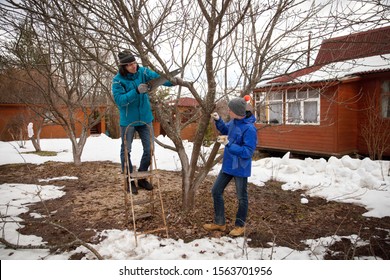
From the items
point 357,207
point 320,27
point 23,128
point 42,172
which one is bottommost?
point 357,207

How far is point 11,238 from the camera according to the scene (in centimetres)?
274

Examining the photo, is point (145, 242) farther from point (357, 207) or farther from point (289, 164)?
point (289, 164)

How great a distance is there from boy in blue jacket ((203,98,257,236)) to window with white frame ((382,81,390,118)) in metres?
7.47

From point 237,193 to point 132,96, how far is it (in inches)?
59.7

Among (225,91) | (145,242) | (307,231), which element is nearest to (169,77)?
(225,91)

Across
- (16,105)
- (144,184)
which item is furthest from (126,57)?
(16,105)

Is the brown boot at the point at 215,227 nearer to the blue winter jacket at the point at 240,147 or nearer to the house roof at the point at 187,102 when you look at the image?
the blue winter jacket at the point at 240,147

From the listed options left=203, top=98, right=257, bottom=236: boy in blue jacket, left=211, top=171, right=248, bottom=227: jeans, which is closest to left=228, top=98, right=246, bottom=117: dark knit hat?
left=203, top=98, right=257, bottom=236: boy in blue jacket

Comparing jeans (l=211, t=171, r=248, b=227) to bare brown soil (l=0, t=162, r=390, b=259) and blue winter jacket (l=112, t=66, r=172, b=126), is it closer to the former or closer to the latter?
bare brown soil (l=0, t=162, r=390, b=259)

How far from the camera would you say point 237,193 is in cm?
278

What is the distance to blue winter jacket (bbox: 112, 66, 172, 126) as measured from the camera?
9.18ft

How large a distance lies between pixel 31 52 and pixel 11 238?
290 centimetres

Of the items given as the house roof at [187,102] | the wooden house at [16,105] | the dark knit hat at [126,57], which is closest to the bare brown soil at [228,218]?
the wooden house at [16,105]

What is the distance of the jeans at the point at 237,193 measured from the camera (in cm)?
271
